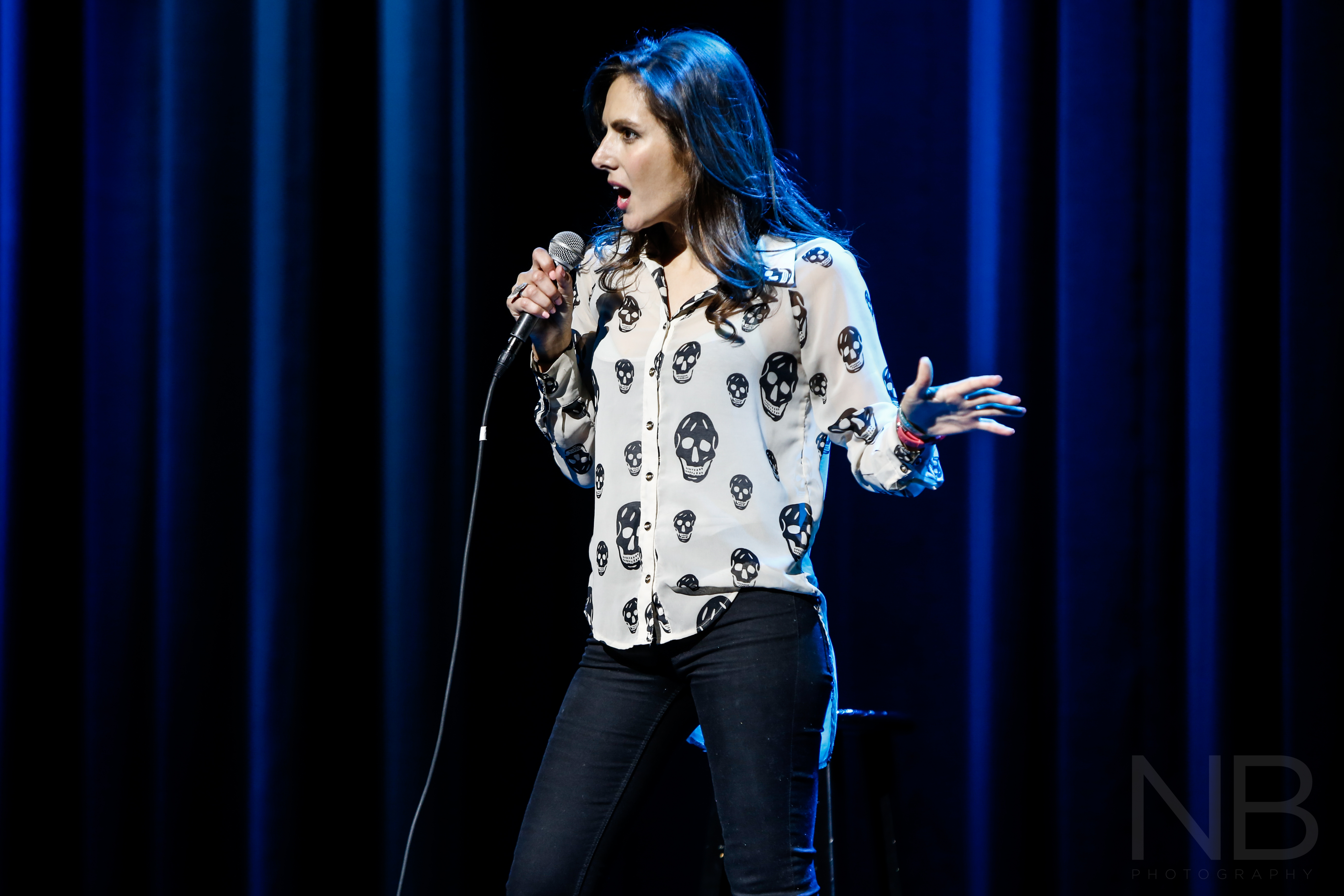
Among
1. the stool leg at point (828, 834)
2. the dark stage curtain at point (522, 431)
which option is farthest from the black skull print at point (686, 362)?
the dark stage curtain at point (522, 431)

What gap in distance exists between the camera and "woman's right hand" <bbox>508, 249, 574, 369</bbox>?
1428 mm

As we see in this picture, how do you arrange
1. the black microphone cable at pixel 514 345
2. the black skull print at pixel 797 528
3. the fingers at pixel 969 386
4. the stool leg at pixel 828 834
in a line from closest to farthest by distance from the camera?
the fingers at pixel 969 386
the black skull print at pixel 797 528
the black microphone cable at pixel 514 345
the stool leg at pixel 828 834

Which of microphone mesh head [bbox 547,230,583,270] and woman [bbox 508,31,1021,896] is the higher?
microphone mesh head [bbox 547,230,583,270]

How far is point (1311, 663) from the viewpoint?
6.16 ft

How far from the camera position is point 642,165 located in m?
1.45

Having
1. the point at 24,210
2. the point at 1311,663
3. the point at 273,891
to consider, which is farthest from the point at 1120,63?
the point at 273,891

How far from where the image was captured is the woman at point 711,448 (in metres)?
1.28

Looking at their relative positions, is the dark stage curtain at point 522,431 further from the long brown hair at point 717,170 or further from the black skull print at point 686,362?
the black skull print at point 686,362

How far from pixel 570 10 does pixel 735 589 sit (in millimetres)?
1678

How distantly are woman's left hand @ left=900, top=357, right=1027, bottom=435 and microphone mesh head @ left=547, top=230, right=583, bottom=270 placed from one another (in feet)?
1.71

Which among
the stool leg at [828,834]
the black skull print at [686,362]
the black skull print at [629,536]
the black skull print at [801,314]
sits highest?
the black skull print at [801,314]

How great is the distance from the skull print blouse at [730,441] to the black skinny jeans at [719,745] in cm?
4

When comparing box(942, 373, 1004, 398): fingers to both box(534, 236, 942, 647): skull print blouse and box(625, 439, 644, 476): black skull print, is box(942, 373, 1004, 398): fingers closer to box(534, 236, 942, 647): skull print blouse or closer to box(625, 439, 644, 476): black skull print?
box(534, 236, 942, 647): skull print blouse

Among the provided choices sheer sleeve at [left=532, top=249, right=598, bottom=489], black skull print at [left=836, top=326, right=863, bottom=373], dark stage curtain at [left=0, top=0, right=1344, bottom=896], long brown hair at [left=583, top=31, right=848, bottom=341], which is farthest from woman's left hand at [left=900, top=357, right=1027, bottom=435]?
dark stage curtain at [left=0, top=0, right=1344, bottom=896]
